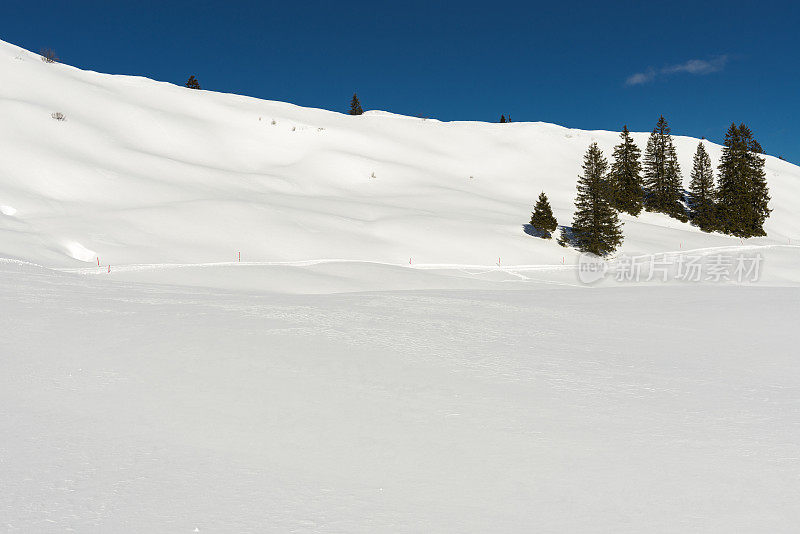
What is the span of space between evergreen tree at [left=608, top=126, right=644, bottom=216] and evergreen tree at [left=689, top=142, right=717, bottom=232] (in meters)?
6.86

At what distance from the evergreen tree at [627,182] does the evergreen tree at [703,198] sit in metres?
6.86

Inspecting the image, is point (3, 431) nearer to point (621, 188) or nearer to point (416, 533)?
point (416, 533)

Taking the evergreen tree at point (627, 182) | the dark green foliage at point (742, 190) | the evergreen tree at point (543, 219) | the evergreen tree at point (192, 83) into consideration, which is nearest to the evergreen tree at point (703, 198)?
the dark green foliage at point (742, 190)

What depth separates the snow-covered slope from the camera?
25.7m

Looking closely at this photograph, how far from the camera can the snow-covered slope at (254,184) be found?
25.7m

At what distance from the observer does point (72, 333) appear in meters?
7.38

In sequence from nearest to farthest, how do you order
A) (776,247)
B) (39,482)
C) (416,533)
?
(416,533)
(39,482)
(776,247)

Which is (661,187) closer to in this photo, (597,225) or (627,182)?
(627,182)

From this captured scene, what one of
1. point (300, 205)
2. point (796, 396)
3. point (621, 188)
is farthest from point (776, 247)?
point (796, 396)

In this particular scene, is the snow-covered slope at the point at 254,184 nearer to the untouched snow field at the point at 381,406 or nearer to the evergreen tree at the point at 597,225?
the evergreen tree at the point at 597,225

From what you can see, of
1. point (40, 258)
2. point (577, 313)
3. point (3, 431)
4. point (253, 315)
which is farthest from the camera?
point (40, 258)

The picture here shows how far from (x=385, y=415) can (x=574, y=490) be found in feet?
6.69

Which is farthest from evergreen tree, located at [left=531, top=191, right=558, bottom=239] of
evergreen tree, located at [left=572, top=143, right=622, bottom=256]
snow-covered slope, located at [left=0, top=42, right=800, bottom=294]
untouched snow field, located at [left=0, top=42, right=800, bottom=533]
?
untouched snow field, located at [left=0, top=42, right=800, bottom=533]

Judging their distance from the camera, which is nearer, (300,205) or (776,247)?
(300,205)
